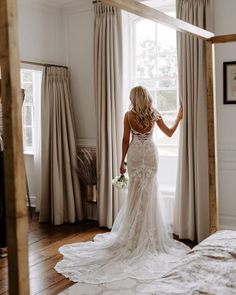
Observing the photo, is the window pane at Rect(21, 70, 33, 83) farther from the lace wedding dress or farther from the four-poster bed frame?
the four-poster bed frame

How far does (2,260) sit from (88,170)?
66.0 inches

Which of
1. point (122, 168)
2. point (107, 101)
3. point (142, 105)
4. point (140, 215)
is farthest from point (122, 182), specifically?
point (107, 101)

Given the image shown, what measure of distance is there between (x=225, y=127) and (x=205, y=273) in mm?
2621

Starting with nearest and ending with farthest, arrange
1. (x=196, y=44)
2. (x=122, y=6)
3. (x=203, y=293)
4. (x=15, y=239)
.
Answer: (x=15, y=239) → (x=203, y=293) → (x=122, y=6) → (x=196, y=44)

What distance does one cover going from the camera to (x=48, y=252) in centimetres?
427

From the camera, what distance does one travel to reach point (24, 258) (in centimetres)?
163

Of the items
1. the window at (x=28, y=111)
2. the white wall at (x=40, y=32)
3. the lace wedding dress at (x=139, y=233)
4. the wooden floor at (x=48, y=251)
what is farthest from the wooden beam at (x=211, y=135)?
the window at (x=28, y=111)

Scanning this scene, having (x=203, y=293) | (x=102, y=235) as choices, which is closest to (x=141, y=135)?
(x=102, y=235)

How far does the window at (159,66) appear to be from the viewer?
196 inches

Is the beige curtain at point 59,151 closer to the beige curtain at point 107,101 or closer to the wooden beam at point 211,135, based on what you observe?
the beige curtain at point 107,101

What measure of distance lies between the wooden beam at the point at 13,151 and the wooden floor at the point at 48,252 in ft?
6.03

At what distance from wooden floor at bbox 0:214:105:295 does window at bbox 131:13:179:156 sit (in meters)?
1.40

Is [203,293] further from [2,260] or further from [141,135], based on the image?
[2,260]

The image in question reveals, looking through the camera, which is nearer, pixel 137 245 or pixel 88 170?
pixel 137 245
